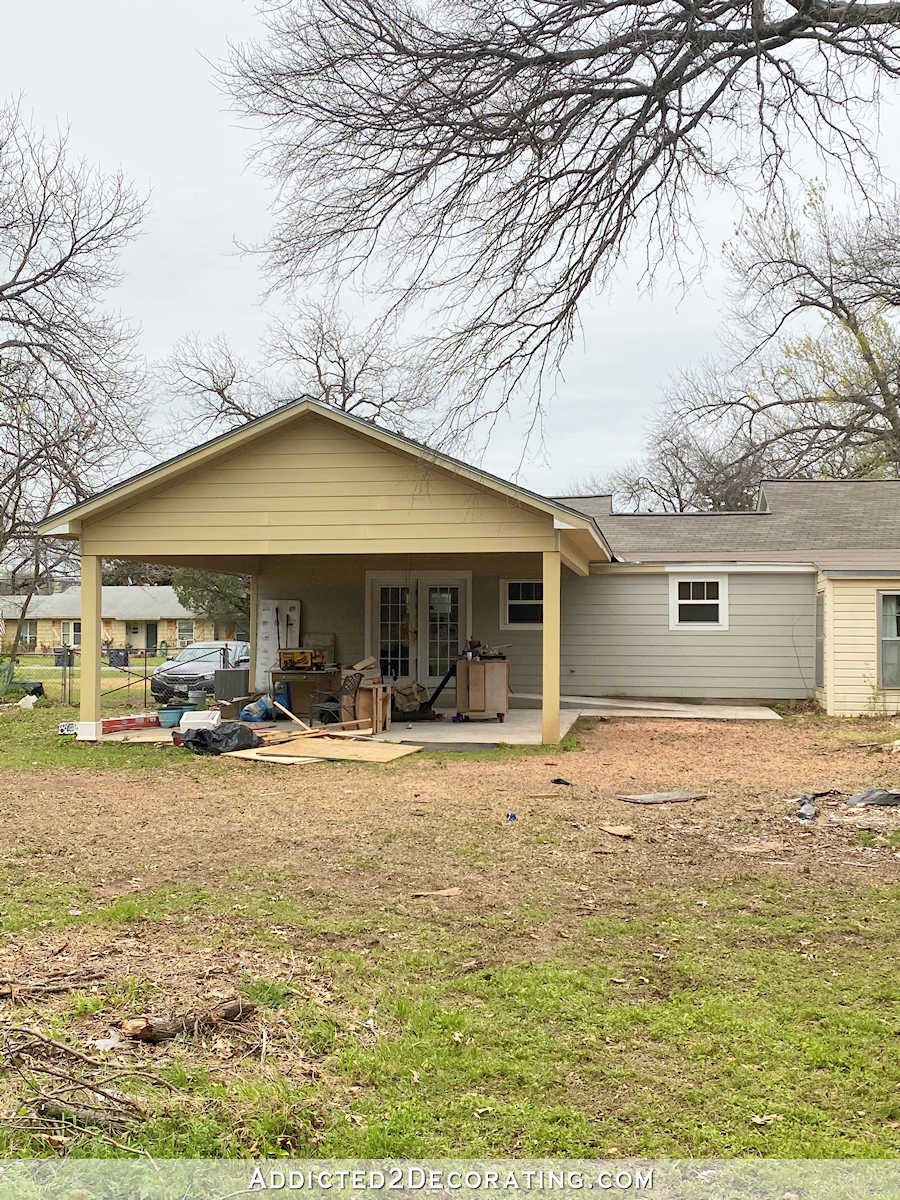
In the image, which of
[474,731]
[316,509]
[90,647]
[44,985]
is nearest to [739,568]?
[474,731]

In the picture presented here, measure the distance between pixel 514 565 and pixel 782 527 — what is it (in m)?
6.58

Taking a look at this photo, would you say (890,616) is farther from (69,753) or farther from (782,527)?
(69,753)

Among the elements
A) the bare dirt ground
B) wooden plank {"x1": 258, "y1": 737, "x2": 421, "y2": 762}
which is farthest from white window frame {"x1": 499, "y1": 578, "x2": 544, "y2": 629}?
the bare dirt ground

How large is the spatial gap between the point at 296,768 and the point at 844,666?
9374 mm

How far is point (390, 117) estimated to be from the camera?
19.1 ft

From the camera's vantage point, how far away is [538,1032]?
3.89 metres

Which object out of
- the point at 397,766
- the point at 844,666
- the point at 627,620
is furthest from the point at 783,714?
the point at 397,766

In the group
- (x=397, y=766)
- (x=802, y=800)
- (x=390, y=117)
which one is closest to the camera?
(x=390, y=117)

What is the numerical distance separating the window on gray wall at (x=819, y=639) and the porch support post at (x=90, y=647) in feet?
37.7

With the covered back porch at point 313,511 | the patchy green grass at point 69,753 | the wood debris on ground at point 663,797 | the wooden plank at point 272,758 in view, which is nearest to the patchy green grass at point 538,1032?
the wood debris on ground at point 663,797

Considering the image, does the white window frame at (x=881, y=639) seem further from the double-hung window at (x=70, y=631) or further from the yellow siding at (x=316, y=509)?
the double-hung window at (x=70, y=631)

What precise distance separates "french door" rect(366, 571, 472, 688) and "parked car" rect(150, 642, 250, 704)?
3.21 m

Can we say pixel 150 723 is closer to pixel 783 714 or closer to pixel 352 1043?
pixel 783 714

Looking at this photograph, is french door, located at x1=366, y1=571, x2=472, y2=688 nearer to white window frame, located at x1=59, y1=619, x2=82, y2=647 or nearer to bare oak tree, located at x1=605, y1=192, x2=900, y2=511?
bare oak tree, located at x1=605, y1=192, x2=900, y2=511
